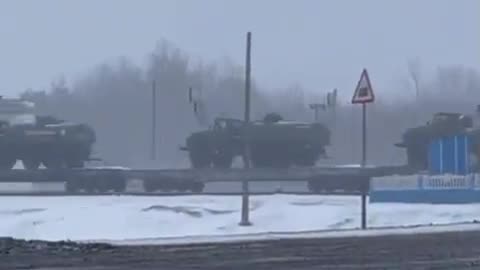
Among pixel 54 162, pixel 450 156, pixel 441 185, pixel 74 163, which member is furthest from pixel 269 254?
pixel 54 162

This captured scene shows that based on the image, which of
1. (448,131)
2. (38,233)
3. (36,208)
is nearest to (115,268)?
(38,233)

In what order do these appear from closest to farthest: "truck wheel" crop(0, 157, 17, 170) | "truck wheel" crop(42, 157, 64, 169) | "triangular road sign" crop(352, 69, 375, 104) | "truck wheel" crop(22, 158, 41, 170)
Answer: "triangular road sign" crop(352, 69, 375, 104) < "truck wheel" crop(0, 157, 17, 170) < "truck wheel" crop(42, 157, 64, 169) < "truck wheel" crop(22, 158, 41, 170)

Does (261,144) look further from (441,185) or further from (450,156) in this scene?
(441,185)

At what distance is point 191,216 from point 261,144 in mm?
20123

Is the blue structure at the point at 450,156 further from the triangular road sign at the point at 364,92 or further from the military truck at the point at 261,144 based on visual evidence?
the military truck at the point at 261,144

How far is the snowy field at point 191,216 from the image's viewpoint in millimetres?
31469

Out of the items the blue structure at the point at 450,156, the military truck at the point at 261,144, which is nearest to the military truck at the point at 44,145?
the military truck at the point at 261,144

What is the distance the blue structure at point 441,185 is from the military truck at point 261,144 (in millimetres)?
16437

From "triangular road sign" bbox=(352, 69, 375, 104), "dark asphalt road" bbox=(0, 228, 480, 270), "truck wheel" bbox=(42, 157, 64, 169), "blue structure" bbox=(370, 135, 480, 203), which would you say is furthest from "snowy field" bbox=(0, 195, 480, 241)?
"truck wheel" bbox=(42, 157, 64, 169)

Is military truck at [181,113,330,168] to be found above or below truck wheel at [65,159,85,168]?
above

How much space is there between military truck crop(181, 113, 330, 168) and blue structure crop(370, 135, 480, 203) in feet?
53.9

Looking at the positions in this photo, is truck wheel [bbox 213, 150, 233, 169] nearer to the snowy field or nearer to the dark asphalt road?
the snowy field

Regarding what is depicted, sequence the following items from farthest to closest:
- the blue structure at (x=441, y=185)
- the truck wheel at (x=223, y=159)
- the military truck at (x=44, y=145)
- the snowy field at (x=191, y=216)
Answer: the military truck at (x=44, y=145) < the truck wheel at (x=223, y=159) < the blue structure at (x=441, y=185) < the snowy field at (x=191, y=216)

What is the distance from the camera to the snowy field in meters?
31.5
